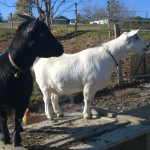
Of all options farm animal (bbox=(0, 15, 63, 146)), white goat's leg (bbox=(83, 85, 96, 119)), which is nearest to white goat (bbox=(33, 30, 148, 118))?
white goat's leg (bbox=(83, 85, 96, 119))

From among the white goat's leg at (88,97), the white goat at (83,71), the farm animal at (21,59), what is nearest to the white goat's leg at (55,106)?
the white goat at (83,71)

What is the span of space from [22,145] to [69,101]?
448 cm

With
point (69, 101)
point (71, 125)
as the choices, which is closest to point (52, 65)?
point (71, 125)

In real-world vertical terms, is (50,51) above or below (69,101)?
above

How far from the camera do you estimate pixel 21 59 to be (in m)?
4.94

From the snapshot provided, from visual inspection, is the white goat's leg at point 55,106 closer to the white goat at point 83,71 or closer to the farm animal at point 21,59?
the white goat at point 83,71

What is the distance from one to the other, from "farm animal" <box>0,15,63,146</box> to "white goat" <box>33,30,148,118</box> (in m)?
1.49

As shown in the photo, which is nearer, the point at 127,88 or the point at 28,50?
the point at 28,50

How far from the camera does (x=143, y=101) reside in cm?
966

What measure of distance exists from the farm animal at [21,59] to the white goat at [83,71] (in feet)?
4.88

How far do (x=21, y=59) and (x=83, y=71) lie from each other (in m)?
1.77

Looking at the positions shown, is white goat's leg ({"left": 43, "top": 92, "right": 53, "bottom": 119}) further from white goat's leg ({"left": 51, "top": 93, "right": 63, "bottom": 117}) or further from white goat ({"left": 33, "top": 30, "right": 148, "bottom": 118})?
white goat's leg ({"left": 51, "top": 93, "right": 63, "bottom": 117})

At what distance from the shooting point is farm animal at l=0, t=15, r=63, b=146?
4.86m

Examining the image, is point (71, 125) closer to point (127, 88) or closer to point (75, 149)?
point (75, 149)
